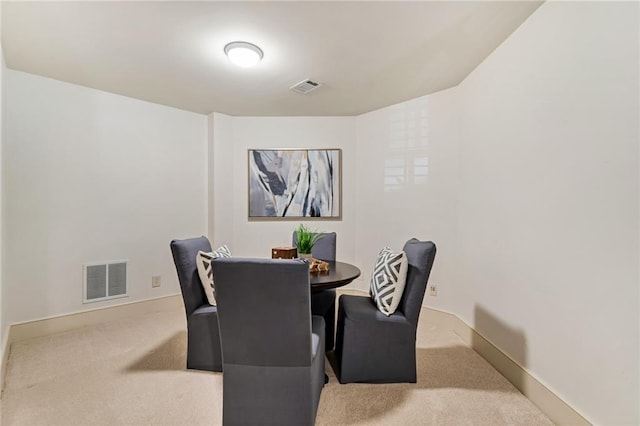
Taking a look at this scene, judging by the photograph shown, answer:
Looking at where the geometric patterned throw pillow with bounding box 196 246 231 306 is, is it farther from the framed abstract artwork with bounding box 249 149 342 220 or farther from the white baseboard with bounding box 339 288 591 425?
the white baseboard with bounding box 339 288 591 425

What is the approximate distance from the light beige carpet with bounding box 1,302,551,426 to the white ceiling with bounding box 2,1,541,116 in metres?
2.32

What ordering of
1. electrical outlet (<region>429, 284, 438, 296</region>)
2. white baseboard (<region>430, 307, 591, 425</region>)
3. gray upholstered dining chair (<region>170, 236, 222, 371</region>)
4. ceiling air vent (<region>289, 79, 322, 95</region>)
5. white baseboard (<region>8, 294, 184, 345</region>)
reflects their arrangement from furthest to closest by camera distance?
electrical outlet (<region>429, 284, 438, 296</region>) → ceiling air vent (<region>289, 79, 322, 95</region>) → white baseboard (<region>8, 294, 184, 345</region>) → gray upholstered dining chair (<region>170, 236, 222, 371</region>) → white baseboard (<region>430, 307, 591, 425</region>)

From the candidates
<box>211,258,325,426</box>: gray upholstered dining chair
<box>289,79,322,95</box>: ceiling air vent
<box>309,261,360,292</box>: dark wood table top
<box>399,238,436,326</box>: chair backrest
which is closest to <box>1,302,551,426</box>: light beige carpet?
<box>211,258,325,426</box>: gray upholstered dining chair

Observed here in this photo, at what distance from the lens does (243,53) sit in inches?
89.5

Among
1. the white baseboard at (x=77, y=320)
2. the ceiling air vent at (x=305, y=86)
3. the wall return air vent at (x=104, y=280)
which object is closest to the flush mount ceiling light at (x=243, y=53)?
the ceiling air vent at (x=305, y=86)

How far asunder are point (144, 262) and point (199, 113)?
189cm

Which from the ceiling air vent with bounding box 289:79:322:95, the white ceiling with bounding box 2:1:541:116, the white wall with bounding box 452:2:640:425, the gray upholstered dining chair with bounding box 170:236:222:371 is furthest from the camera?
the ceiling air vent with bounding box 289:79:322:95

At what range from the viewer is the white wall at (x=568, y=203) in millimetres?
1389

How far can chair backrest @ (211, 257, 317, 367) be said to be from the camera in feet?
4.76

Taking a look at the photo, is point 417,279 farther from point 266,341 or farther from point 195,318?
point 195,318

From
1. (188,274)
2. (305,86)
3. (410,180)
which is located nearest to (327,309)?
(188,274)

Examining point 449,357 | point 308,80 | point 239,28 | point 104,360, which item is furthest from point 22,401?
point 308,80

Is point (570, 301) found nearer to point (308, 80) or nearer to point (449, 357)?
point (449, 357)

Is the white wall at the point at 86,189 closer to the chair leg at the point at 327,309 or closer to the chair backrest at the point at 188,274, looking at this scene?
the chair backrest at the point at 188,274
